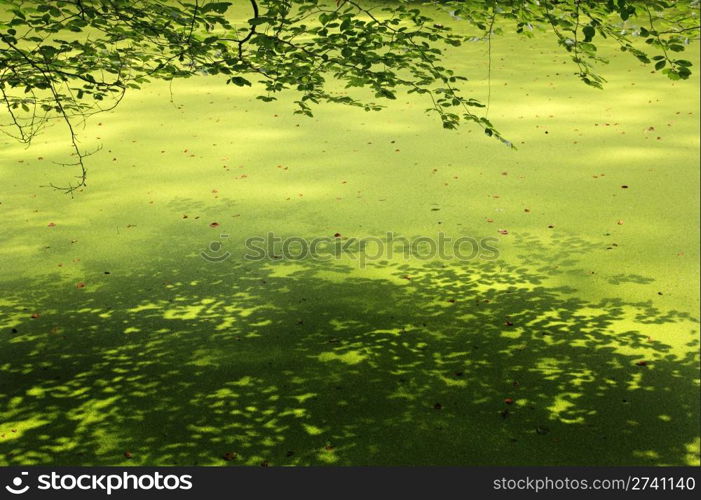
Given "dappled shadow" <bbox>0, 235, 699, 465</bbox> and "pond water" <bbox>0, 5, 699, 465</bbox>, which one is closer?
"dappled shadow" <bbox>0, 235, 699, 465</bbox>

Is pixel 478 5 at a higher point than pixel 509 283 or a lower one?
higher

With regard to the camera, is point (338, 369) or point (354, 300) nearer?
point (338, 369)

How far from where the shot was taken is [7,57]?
5516mm

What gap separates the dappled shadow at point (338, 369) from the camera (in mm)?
4801

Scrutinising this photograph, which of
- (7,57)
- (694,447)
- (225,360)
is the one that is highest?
(7,57)

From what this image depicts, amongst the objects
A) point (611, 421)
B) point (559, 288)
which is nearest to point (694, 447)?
point (611, 421)

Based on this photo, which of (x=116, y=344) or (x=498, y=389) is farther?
(x=116, y=344)

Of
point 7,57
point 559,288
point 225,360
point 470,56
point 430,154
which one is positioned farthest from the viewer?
point 470,56

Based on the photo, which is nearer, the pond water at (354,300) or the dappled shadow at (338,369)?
the dappled shadow at (338,369)

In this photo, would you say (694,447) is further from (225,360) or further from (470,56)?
(470,56)

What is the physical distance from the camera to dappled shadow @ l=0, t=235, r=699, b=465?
4.80 metres

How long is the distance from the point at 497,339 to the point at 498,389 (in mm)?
807

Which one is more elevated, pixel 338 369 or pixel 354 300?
pixel 354 300

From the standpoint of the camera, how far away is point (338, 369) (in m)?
5.74
